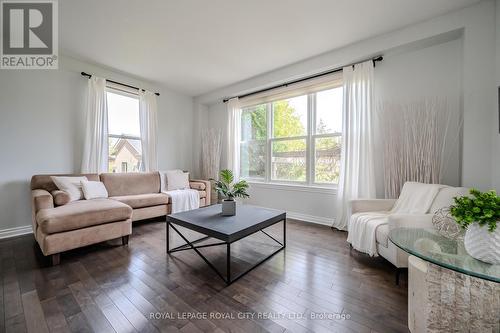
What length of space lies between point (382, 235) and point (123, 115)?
182 inches

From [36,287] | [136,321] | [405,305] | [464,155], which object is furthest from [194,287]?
[464,155]

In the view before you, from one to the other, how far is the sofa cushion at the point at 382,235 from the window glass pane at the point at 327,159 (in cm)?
148

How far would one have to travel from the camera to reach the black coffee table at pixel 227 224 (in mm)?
1766

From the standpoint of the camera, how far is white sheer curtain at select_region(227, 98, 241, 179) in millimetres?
4629

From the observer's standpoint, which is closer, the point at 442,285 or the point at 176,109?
the point at 442,285

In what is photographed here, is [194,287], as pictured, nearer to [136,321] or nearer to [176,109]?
[136,321]

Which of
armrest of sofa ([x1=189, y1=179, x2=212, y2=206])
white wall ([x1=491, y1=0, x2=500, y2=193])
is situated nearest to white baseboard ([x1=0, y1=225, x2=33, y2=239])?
armrest of sofa ([x1=189, y1=179, x2=212, y2=206])

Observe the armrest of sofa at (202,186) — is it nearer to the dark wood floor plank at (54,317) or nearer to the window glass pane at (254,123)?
the window glass pane at (254,123)

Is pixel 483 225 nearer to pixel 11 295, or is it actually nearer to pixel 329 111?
pixel 329 111

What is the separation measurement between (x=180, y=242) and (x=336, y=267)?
1825 millimetres

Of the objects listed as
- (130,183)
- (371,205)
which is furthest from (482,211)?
(130,183)

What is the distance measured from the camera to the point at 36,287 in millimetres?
1655

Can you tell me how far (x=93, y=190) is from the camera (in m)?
3.00

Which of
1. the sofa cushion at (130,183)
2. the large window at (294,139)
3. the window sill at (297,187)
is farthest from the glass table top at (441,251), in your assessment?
the sofa cushion at (130,183)
